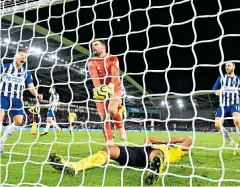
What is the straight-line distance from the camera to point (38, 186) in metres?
2.29

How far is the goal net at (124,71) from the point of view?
2322 millimetres

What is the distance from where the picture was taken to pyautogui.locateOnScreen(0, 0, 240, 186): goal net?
2322mm

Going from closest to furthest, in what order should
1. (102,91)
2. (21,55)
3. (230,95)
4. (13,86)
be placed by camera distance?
(102,91)
(21,55)
(13,86)
(230,95)

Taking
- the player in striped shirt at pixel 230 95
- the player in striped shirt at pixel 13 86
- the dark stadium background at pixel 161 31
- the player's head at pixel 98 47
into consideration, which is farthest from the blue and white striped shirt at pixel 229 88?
the dark stadium background at pixel 161 31

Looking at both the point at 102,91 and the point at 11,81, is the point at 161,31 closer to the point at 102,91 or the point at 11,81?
the point at 11,81

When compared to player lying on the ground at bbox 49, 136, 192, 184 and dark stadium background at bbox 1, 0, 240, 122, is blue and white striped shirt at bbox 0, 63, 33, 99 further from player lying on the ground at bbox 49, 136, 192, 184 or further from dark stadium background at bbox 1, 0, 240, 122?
dark stadium background at bbox 1, 0, 240, 122

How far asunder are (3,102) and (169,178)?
7.74 ft

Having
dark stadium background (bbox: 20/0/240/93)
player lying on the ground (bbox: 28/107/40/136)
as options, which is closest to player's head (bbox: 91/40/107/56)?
player lying on the ground (bbox: 28/107/40/136)

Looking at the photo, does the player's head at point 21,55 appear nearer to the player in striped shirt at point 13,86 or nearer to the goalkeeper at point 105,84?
the player in striped shirt at point 13,86

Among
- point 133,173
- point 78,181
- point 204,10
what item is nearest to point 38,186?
point 78,181

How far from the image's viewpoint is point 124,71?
2.29 metres

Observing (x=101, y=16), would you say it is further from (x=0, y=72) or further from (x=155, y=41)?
(x=0, y=72)

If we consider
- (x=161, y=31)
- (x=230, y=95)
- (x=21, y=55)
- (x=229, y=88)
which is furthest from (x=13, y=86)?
(x=161, y=31)

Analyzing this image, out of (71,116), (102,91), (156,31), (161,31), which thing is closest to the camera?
(102,91)
